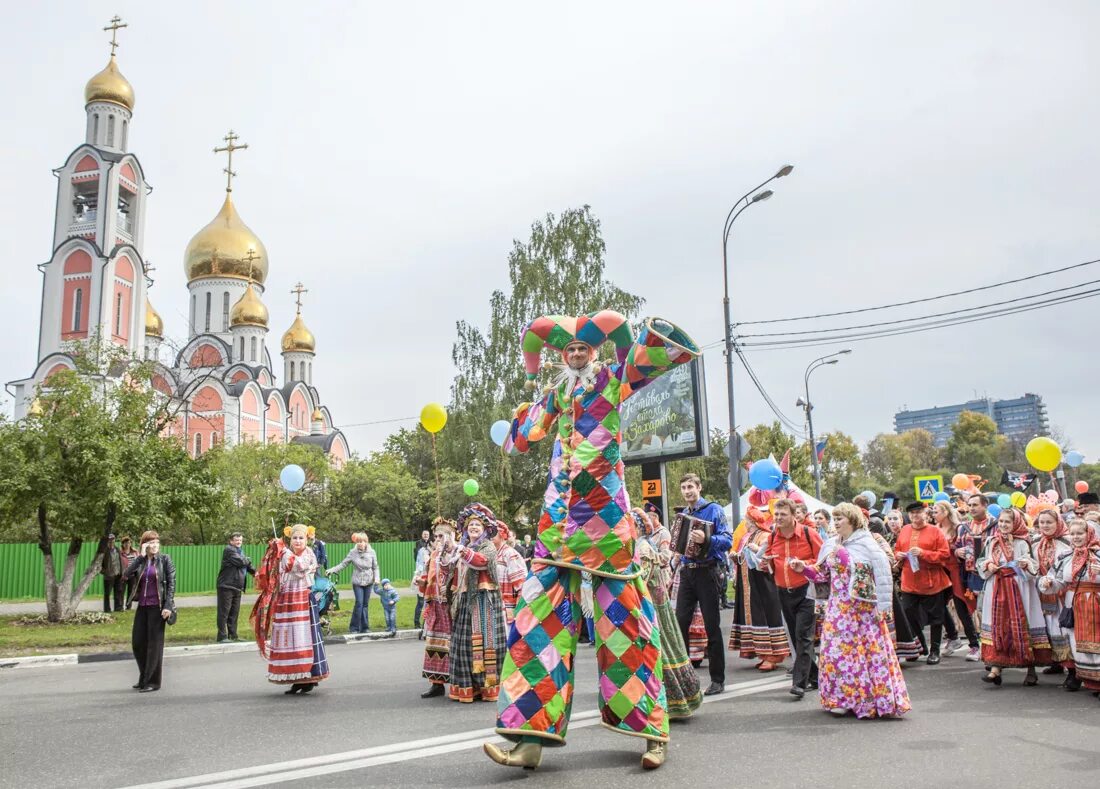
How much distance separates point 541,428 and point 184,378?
2212 inches

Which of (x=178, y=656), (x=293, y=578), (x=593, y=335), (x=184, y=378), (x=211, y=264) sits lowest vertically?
(x=178, y=656)

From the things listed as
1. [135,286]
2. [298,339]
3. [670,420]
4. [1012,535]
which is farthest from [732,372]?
[298,339]

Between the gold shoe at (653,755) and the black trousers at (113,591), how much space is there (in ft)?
60.5

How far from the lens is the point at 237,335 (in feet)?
197

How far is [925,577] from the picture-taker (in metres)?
10.4

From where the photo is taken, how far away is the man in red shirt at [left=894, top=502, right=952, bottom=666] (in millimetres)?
10281

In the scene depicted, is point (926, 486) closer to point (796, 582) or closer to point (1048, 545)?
point (1048, 545)

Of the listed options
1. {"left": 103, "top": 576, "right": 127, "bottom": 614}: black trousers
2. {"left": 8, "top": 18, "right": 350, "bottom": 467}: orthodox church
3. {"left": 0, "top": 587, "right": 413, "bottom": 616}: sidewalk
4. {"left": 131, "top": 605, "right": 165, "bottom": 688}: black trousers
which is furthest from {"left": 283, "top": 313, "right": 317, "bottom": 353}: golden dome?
{"left": 131, "top": 605, "right": 165, "bottom": 688}: black trousers

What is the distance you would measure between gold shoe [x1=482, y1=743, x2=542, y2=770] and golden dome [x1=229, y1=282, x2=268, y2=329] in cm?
5839

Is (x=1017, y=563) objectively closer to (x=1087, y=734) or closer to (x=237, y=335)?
(x=1087, y=734)

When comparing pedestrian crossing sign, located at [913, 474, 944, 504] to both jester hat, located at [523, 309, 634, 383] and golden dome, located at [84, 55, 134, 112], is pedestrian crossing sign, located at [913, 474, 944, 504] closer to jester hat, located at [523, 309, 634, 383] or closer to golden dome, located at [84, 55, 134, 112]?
jester hat, located at [523, 309, 634, 383]

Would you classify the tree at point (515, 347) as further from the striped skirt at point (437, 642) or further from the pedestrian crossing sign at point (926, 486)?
the striped skirt at point (437, 642)

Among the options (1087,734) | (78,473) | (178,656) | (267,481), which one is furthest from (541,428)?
(267,481)

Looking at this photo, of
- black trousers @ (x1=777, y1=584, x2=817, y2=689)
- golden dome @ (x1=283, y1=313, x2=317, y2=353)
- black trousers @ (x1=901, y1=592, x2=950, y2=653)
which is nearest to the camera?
black trousers @ (x1=777, y1=584, x2=817, y2=689)
